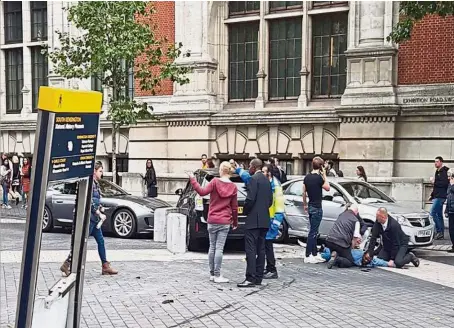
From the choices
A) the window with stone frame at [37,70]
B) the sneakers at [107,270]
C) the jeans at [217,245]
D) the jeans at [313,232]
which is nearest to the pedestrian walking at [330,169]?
the jeans at [313,232]

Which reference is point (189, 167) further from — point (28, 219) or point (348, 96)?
point (28, 219)

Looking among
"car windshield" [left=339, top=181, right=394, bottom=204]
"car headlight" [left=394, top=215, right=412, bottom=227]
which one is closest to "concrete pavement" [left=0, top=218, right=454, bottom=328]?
"car headlight" [left=394, top=215, right=412, bottom=227]

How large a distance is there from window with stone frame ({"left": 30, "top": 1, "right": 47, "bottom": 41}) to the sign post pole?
78.6 ft

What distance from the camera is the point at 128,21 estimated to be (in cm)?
1738

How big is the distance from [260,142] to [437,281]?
11.7m

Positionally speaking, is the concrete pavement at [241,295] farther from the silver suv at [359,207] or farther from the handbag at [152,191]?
the handbag at [152,191]

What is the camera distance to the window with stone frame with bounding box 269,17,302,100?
20734 millimetres

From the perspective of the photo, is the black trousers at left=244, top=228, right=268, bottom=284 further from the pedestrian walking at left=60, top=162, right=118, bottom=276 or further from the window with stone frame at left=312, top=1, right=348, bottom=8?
the window with stone frame at left=312, top=1, right=348, bottom=8

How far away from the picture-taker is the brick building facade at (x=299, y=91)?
1773cm

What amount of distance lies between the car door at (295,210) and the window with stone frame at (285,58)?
7662mm

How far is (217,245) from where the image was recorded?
8.78 m

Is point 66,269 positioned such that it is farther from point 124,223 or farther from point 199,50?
point 199,50

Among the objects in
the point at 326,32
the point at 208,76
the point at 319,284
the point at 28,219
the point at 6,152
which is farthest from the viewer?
the point at 6,152

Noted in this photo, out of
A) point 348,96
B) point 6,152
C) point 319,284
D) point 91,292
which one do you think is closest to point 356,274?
point 319,284
